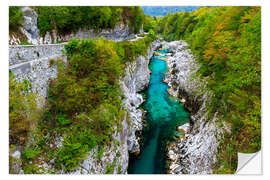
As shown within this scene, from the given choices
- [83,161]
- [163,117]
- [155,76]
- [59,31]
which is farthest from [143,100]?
[83,161]

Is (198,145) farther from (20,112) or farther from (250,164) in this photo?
(20,112)

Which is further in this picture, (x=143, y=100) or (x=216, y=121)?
(x=143, y=100)

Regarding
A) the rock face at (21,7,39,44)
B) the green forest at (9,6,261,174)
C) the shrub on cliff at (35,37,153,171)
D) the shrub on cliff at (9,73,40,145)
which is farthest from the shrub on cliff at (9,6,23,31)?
the shrub on cliff at (9,73,40,145)

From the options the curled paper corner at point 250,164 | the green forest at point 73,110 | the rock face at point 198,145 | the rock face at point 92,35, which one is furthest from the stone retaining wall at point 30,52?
the rock face at point 198,145

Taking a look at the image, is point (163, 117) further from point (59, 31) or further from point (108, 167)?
point (59, 31)

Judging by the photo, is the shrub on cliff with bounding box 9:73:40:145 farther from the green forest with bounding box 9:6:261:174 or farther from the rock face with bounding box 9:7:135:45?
the rock face with bounding box 9:7:135:45
